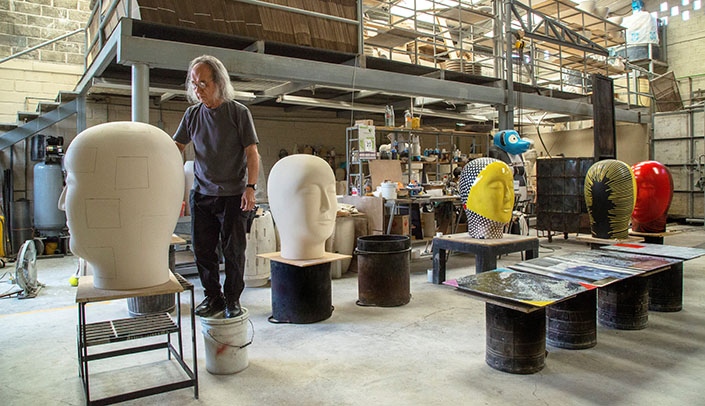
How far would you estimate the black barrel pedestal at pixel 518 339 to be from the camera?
2574 millimetres

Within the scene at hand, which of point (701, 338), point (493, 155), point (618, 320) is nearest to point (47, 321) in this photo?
point (618, 320)

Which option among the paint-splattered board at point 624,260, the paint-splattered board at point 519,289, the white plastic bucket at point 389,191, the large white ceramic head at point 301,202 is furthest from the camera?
the white plastic bucket at point 389,191

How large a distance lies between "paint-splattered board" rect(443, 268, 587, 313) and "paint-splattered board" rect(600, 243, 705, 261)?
46.1 inches

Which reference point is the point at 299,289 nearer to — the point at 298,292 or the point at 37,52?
the point at 298,292

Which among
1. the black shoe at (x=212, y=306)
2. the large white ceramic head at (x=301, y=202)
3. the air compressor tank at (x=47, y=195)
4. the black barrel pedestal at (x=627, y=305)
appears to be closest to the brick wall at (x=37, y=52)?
the air compressor tank at (x=47, y=195)

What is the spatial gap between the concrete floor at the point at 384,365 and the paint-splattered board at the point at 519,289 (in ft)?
0.41

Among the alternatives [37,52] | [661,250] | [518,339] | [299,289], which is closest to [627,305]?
[661,250]

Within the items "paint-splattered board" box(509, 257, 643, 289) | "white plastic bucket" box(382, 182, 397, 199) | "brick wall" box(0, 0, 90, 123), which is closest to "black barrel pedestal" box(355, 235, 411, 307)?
"paint-splattered board" box(509, 257, 643, 289)

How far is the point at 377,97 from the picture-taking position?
25.5ft

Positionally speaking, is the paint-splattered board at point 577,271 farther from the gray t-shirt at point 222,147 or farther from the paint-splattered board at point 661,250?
the gray t-shirt at point 222,147

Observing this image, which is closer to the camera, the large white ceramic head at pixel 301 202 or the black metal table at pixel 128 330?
the black metal table at pixel 128 330

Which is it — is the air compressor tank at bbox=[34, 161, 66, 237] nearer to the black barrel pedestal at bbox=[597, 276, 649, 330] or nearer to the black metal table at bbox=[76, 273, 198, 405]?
the black metal table at bbox=[76, 273, 198, 405]

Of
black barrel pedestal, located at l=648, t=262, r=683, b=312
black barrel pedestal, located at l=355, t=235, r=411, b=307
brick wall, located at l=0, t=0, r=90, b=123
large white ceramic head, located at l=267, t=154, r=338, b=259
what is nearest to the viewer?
large white ceramic head, located at l=267, t=154, r=338, b=259

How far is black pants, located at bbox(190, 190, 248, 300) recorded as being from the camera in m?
2.67
